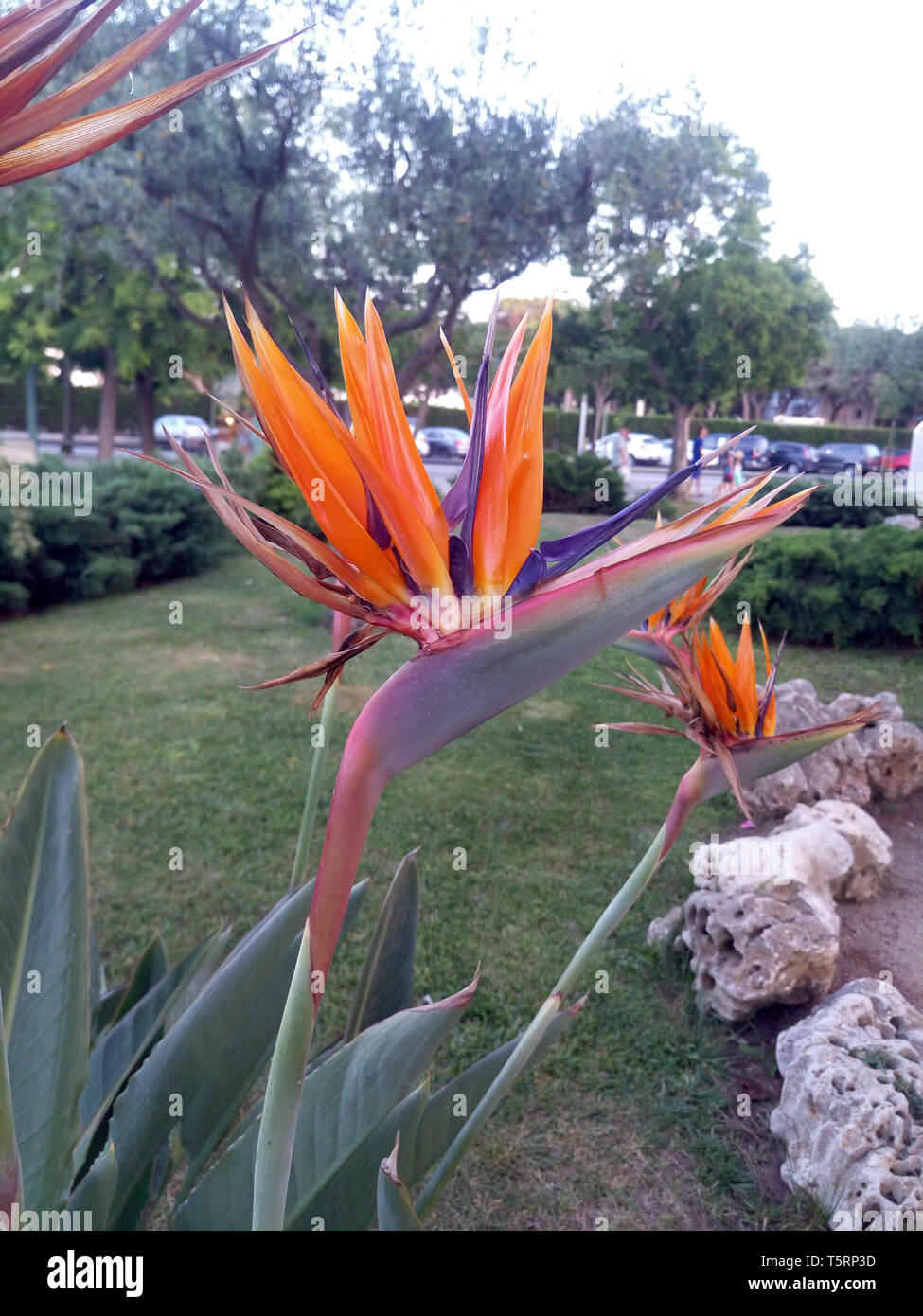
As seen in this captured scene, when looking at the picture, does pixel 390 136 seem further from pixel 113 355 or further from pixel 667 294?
pixel 113 355

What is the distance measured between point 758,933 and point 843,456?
101 ft

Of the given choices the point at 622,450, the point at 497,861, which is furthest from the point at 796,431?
the point at 497,861

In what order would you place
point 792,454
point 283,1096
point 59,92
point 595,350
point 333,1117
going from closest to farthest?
point 59,92, point 283,1096, point 333,1117, point 595,350, point 792,454

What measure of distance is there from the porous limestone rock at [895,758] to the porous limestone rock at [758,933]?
1454 millimetres

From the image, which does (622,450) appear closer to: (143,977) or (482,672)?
(143,977)

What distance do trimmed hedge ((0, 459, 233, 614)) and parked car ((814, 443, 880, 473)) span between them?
24.0m

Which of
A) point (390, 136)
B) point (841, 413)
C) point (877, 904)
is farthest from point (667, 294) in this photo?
point (841, 413)

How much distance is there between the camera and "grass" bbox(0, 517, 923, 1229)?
2.57 metres

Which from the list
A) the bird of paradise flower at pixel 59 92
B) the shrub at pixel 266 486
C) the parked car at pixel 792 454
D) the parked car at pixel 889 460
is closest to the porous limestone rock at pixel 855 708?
the bird of paradise flower at pixel 59 92

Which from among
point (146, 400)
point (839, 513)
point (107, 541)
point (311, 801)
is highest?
point (146, 400)

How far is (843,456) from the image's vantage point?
30609 millimetres

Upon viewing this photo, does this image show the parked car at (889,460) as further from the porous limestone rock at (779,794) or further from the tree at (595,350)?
the porous limestone rock at (779,794)

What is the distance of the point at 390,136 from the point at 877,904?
659 centimetres
